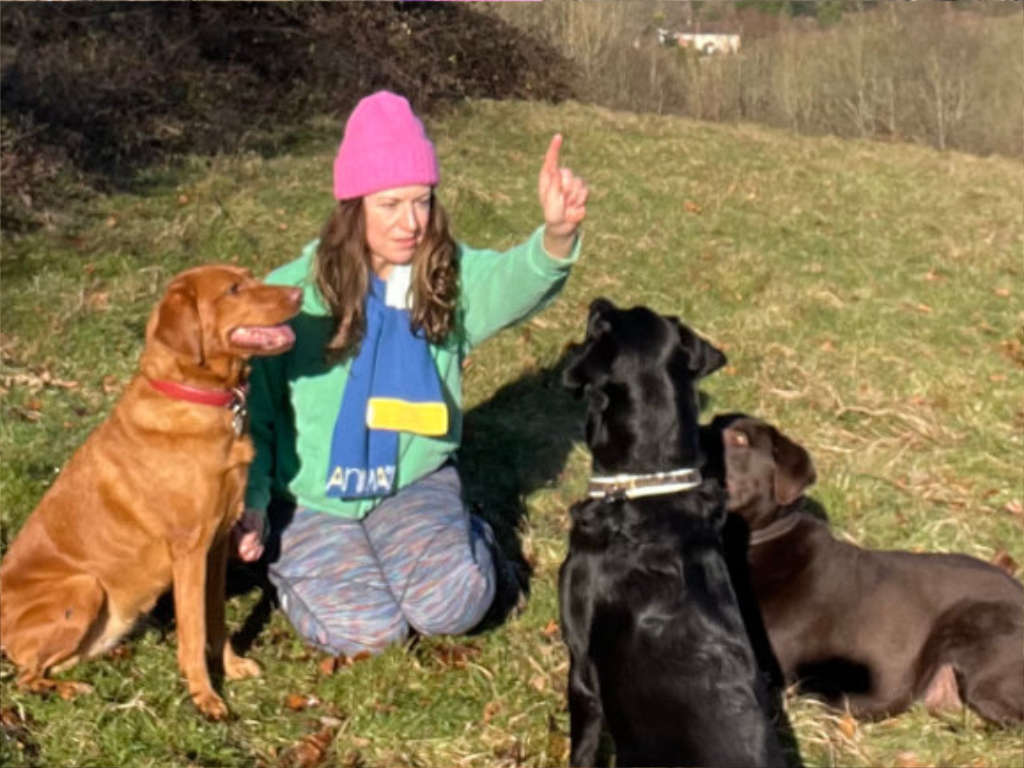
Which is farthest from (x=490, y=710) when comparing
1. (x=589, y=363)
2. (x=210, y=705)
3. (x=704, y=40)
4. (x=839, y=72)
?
(x=839, y=72)

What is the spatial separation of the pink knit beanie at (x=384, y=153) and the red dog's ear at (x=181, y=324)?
2.51ft

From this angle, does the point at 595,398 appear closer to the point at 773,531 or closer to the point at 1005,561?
the point at 773,531

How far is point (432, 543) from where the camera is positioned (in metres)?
4.59

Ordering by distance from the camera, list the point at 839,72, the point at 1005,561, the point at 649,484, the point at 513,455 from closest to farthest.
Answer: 1. the point at 649,484
2. the point at 1005,561
3. the point at 513,455
4. the point at 839,72

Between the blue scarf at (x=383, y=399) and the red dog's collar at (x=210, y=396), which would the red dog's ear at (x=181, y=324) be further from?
the blue scarf at (x=383, y=399)

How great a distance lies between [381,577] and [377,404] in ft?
2.06

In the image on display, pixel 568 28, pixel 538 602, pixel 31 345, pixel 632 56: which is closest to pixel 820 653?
pixel 538 602

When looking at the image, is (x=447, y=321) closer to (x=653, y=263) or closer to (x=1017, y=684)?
(x=1017, y=684)

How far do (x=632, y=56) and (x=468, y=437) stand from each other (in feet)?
19.1

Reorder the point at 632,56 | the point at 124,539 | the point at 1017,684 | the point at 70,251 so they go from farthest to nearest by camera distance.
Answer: the point at 632,56 < the point at 70,251 < the point at 1017,684 < the point at 124,539

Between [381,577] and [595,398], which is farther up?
[595,398]

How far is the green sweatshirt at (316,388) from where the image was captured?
464 cm

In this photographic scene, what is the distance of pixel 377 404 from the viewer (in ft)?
15.3

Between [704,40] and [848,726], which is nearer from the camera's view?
[848,726]
